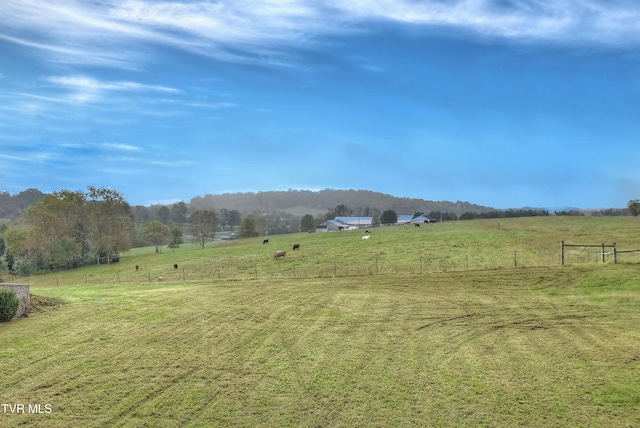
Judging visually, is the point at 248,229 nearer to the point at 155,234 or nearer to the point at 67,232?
Result: the point at 155,234

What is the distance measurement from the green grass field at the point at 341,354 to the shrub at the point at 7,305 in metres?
0.40

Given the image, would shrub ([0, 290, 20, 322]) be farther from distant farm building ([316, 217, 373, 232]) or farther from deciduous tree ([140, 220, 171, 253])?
distant farm building ([316, 217, 373, 232])

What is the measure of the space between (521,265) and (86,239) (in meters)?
70.1

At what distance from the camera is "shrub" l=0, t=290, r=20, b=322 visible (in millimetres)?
18875

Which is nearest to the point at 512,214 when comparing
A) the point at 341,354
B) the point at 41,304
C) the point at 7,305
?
the point at 341,354

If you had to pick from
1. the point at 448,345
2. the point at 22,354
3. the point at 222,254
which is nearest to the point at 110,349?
the point at 22,354

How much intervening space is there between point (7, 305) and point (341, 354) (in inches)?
558

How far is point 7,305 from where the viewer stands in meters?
19.0

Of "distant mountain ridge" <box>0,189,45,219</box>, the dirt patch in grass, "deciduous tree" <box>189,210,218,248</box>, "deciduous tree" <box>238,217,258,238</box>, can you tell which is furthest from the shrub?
"distant mountain ridge" <box>0,189,45,219</box>

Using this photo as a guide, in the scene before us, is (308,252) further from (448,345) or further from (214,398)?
(214,398)

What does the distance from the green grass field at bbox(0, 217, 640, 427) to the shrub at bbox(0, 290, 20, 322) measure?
0.40 meters

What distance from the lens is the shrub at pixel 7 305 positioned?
61.9 feet

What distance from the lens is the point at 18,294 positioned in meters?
20.3

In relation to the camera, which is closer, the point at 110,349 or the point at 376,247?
the point at 110,349
